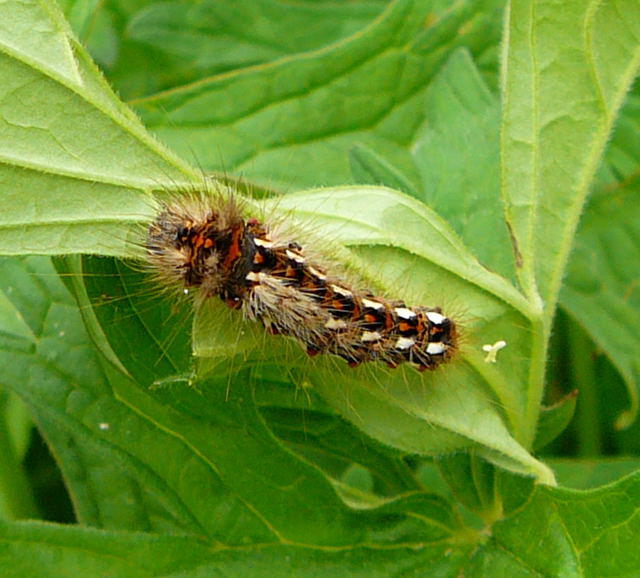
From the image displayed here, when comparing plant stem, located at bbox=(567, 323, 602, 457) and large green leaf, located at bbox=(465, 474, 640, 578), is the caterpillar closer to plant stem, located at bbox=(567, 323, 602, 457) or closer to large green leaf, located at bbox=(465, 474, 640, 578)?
large green leaf, located at bbox=(465, 474, 640, 578)

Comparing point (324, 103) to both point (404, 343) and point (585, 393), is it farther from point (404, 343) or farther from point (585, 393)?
point (585, 393)

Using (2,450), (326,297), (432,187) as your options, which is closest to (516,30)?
(432,187)

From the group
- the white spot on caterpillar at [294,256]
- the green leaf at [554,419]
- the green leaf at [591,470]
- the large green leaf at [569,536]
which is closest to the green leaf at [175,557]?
the large green leaf at [569,536]

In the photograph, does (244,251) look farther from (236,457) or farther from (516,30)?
(516,30)

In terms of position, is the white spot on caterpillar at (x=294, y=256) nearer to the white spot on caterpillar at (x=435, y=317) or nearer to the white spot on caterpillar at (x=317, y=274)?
the white spot on caterpillar at (x=317, y=274)

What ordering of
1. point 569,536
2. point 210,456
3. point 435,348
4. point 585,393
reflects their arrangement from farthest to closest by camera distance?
point 585,393
point 435,348
point 210,456
point 569,536

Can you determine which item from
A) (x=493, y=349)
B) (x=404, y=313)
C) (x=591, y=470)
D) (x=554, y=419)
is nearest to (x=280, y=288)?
(x=404, y=313)
